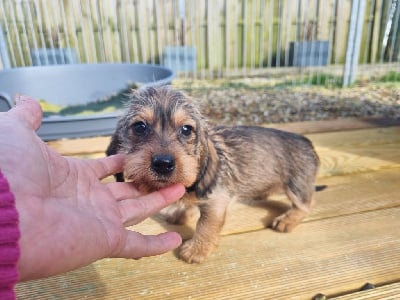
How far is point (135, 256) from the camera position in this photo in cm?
166

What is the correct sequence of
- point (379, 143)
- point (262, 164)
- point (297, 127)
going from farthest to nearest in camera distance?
point (297, 127)
point (379, 143)
point (262, 164)

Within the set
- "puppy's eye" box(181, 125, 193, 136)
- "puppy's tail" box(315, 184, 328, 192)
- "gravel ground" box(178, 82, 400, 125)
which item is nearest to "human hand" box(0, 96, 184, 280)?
"puppy's eye" box(181, 125, 193, 136)

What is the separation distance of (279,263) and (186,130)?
0.93 m

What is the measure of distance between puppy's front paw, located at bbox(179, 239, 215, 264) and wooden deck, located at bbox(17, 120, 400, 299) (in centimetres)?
4

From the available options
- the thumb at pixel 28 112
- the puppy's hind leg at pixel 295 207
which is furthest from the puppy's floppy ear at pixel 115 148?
the puppy's hind leg at pixel 295 207

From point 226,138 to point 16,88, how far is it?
330 centimetres

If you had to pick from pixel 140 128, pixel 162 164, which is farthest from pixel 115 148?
pixel 162 164

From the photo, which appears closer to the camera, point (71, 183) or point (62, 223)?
point (62, 223)

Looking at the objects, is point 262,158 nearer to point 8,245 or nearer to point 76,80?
point 8,245

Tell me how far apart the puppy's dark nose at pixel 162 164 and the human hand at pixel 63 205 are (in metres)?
0.11

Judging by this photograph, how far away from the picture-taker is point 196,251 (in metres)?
2.11

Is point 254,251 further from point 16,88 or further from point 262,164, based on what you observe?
point 16,88

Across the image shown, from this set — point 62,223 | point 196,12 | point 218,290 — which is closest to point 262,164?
point 218,290

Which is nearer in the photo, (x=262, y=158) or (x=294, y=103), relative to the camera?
(x=262, y=158)
